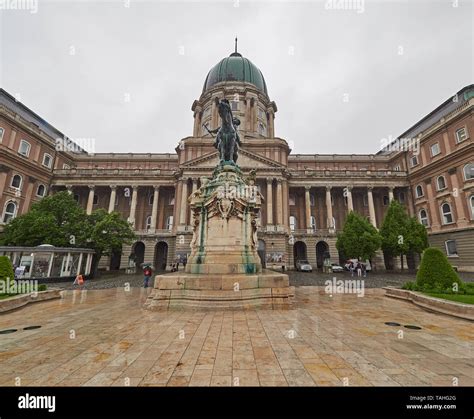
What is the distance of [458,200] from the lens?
→ 3228cm

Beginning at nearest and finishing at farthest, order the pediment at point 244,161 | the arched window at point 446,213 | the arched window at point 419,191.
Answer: the arched window at point 446,213 < the arched window at point 419,191 < the pediment at point 244,161

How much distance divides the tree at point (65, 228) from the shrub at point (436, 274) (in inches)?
1089

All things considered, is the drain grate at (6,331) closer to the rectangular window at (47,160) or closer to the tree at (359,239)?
the tree at (359,239)

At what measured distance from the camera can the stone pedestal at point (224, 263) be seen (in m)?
8.41

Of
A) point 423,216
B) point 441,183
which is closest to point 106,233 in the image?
point 441,183

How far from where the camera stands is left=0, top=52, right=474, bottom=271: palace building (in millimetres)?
34031

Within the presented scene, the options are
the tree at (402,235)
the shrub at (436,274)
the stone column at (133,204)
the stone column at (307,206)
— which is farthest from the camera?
the stone column at (307,206)

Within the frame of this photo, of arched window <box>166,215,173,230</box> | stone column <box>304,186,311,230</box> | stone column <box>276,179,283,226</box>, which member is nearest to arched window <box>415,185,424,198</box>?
stone column <box>304,186,311,230</box>

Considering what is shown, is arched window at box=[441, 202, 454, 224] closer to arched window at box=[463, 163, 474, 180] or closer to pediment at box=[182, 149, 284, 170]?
arched window at box=[463, 163, 474, 180]

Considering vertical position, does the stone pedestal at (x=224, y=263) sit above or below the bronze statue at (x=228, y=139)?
below

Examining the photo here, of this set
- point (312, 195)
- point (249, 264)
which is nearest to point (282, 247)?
point (312, 195)

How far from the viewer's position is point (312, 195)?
4884 cm

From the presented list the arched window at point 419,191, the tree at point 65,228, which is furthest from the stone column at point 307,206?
the tree at point 65,228
